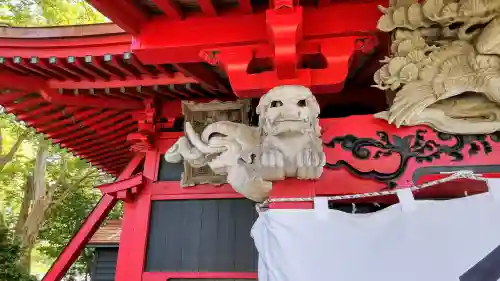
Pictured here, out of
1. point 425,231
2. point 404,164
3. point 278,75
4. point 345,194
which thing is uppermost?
point 278,75

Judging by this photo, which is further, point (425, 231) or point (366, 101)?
point (366, 101)

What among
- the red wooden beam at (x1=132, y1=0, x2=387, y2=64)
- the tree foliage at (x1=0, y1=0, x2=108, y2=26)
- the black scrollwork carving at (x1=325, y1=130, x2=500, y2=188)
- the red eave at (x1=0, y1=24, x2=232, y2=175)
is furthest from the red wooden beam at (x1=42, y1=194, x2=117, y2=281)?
the tree foliage at (x1=0, y1=0, x2=108, y2=26)

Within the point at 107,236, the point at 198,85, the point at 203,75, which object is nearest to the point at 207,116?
the point at 198,85

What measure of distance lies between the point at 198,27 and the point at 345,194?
1246 mm

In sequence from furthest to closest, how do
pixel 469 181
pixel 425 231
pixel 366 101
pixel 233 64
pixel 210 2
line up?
1. pixel 366 101
2. pixel 233 64
3. pixel 210 2
4. pixel 469 181
5. pixel 425 231

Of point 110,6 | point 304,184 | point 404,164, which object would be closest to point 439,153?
point 404,164

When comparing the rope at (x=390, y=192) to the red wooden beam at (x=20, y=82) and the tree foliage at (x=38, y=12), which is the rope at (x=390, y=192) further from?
the tree foliage at (x=38, y=12)

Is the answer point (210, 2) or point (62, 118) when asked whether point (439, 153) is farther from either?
point (62, 118)

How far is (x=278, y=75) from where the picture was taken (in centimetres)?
217

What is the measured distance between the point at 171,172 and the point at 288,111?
6.26 feet

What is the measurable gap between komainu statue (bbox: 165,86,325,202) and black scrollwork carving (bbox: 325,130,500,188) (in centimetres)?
28

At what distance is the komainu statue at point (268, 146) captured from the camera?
184cm

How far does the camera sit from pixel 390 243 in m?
1.79

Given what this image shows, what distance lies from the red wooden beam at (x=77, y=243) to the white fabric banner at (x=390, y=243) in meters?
2.48
